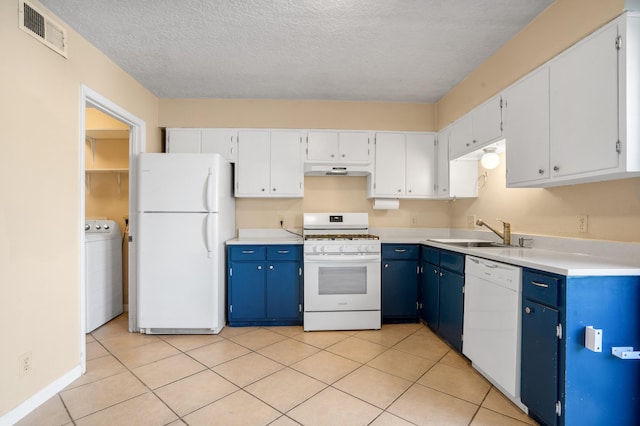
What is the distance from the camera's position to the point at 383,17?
222 cm

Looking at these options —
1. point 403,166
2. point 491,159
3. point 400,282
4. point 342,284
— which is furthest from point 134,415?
point 403,166

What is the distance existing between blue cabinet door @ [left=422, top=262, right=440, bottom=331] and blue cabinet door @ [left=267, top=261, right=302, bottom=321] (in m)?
1.37

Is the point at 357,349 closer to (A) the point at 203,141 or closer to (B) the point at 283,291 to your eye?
(B) the point at 283,291

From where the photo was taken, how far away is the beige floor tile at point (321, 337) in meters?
2.94

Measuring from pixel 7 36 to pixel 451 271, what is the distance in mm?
3522

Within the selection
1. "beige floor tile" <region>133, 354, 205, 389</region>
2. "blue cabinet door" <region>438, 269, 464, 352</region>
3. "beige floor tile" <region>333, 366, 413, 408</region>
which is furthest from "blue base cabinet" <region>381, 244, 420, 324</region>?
"beige floor tile" <region>133, 354, 205, 389</region>

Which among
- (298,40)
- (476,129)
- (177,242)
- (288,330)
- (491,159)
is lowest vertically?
(288,330)

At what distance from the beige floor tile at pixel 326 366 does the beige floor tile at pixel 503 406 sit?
3.08 ft

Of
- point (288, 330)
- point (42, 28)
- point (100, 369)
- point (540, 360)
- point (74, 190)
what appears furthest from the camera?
point (288, 330)

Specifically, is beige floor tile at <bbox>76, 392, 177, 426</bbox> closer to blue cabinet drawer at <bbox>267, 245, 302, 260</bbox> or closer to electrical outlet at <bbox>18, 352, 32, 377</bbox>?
electrical outlet at <bbox>18, 352, 32, 377</bbox>

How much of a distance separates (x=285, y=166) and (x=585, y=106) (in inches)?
109

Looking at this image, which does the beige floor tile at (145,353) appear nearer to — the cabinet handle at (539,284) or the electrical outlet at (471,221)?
the cabinet handle at (539,284)

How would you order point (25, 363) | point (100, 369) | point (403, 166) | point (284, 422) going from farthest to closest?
point (403, 166), point (100, 369), point (25, 363), point (284, 422)

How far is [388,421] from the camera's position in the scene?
5.92ft
